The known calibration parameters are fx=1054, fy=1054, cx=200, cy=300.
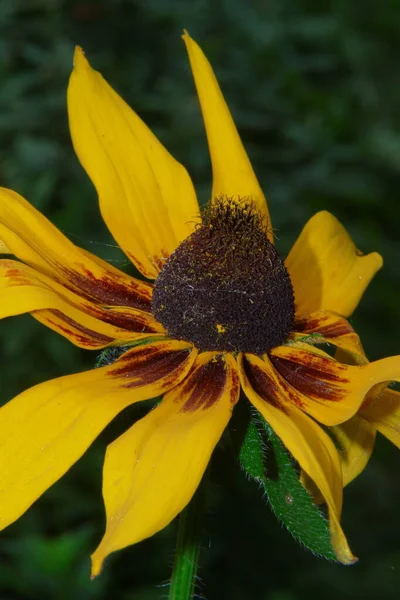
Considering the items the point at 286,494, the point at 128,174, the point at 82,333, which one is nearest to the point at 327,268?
the point at 128,174

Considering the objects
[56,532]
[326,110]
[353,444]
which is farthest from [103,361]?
[326,110]

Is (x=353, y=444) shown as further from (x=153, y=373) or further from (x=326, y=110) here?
(x=326, y=110)

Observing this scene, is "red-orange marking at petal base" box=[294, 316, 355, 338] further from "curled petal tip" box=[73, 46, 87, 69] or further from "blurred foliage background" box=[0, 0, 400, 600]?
"blurred foliage background" box=[0, 0, 400, 600]

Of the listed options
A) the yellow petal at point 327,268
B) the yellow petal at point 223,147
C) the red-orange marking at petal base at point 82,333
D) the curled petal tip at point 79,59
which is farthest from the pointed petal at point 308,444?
the curled petal tip at point 79,59

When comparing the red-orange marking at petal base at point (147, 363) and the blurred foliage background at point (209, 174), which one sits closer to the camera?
the red-orange marking at petal base at point (147, 363)

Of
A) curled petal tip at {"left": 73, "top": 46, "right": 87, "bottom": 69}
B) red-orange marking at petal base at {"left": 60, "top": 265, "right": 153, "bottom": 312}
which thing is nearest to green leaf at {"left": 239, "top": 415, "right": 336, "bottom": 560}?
red-orange marking at petal base at {"left": 60, "top": 265, "right": 153, "bottom": 312}

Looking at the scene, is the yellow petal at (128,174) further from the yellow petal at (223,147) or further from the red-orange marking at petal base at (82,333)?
the red-orange marking at petal base at (82,333)

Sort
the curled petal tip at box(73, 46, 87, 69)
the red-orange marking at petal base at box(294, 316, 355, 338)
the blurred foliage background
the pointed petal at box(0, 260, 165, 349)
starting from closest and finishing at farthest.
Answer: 1. the pointed petal at box(0, 260, 165, 349)
2. the red-orange marking at petal base at box(294, 316, 355, 338)
3. the curled petal tip at box(73, 46, 87, 69)
4. the blurred foliage background
